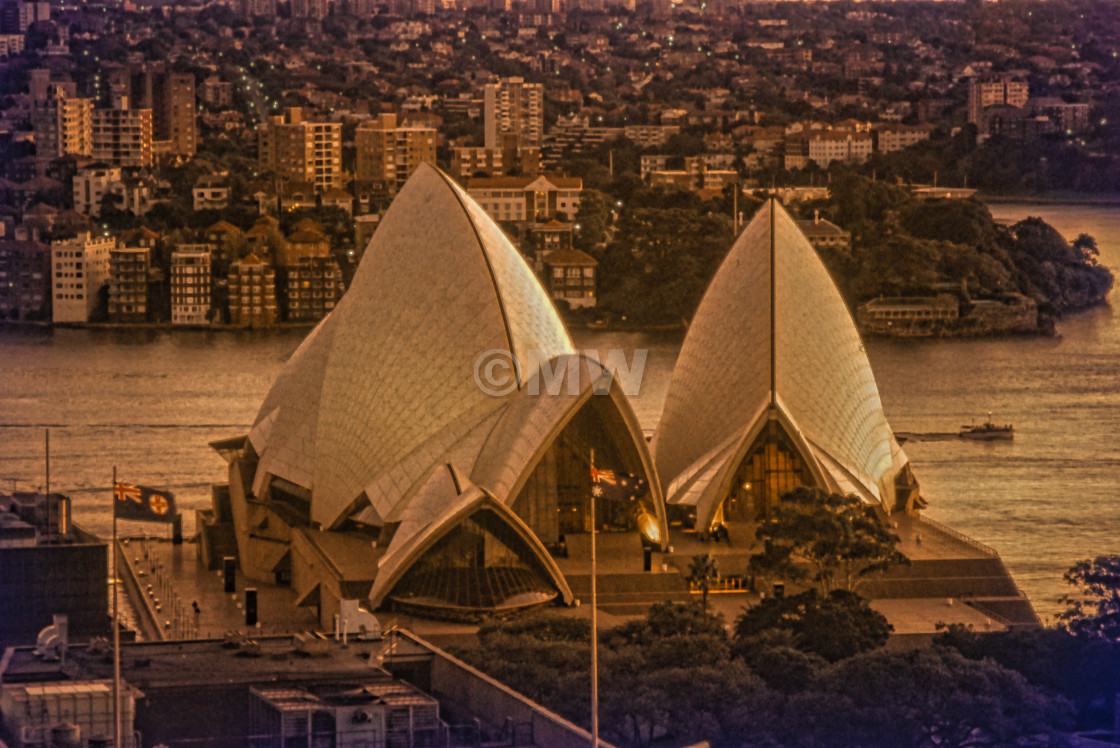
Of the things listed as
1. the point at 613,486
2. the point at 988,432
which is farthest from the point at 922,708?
the point at 988,432

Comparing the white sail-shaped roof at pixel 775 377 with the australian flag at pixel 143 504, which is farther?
the white sail-shaped roof at pixel 775 377

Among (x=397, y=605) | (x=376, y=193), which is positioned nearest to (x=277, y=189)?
(x=376, y=193)

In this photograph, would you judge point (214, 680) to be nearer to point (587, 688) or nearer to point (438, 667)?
point (438, 667)

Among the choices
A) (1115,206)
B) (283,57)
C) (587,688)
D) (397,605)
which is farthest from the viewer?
(283,57)

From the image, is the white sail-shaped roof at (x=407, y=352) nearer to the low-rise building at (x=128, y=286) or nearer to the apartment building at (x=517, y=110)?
the low-rise building at (x=128, y=286)

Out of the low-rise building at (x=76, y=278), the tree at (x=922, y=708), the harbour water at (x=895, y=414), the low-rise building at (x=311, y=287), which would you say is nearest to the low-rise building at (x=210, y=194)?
the low-rise building at (x=76, y=278)

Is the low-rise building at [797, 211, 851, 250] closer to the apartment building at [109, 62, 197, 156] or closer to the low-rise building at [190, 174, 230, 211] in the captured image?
the low-rise building at [190, 174, 230, 211]

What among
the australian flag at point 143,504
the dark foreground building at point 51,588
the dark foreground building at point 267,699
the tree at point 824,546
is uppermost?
the australian flag at point 143,504
